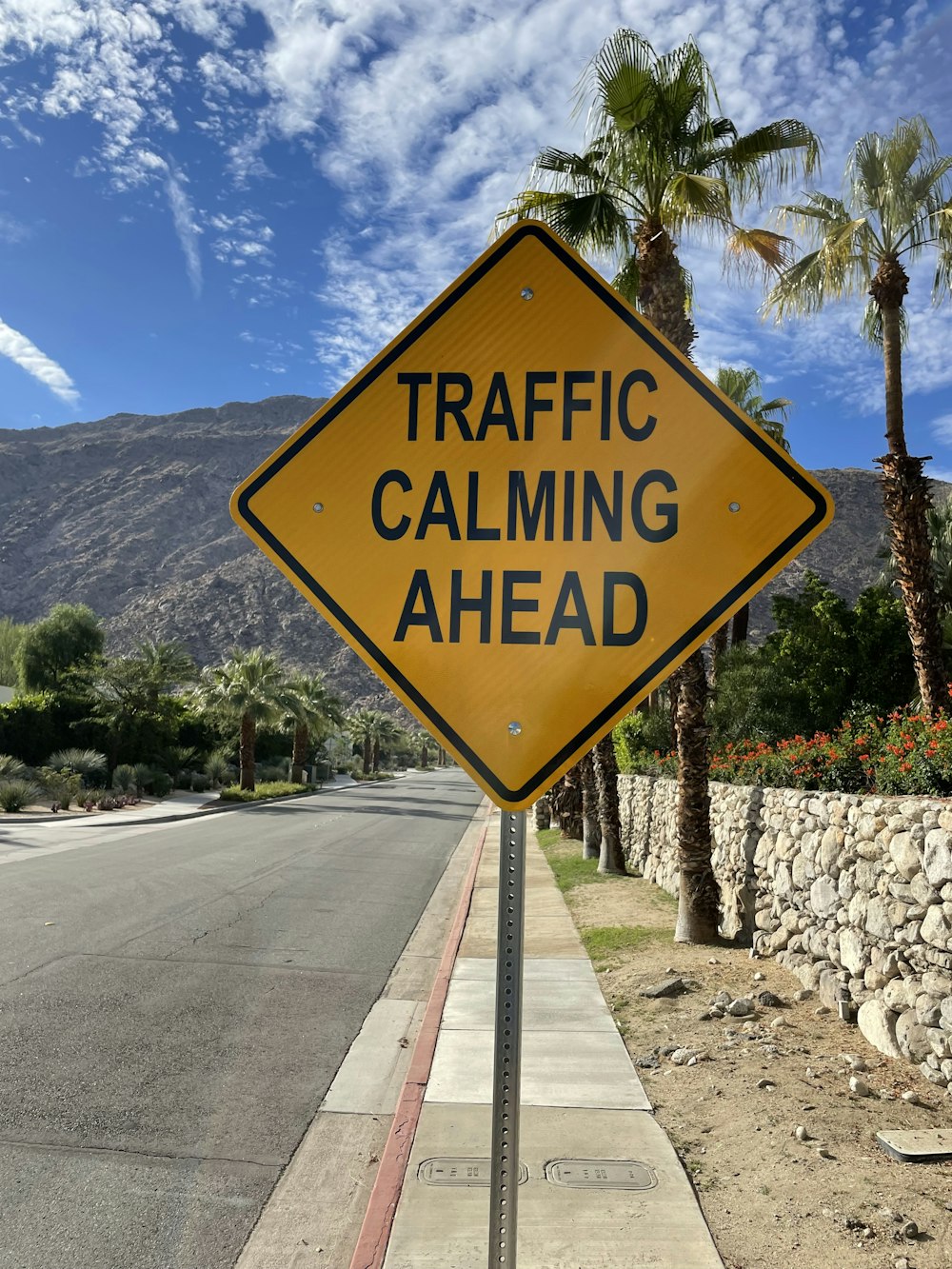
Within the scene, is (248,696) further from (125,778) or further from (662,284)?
(662,284)

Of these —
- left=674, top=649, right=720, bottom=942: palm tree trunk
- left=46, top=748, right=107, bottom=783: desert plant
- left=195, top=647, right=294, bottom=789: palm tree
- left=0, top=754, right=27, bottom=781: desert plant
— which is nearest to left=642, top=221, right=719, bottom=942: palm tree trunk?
left=674, top=649, right=720, bottom=942: palm tree trunk

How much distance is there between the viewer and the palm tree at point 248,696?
4091 cm

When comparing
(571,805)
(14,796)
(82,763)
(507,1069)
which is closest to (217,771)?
(82,763)

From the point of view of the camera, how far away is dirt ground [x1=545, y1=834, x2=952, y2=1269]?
153 inches

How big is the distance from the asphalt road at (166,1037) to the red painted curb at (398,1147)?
52 centimetres

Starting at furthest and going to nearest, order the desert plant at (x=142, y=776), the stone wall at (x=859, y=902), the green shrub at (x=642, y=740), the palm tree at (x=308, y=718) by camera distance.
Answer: the palm tree at (x=308, y=718)
the desert plant at (x=142, y=776)
the green shrub at (x=642, y=740)
the stone wall at (x=859, y=902)

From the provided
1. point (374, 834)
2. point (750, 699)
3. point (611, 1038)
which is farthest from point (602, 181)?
point (374, 834)

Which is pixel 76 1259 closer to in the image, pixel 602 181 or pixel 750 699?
pixel 602 181

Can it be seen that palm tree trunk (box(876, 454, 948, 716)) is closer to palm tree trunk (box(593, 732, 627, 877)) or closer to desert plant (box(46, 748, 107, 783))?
palm tree trunk (box(593, 732, 627, 877))

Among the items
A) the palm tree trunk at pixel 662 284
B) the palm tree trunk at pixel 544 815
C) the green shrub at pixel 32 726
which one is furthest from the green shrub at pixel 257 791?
the palm tree trunk at pixel 662 284

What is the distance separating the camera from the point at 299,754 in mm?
53312

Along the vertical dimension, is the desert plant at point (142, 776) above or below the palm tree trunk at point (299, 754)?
below

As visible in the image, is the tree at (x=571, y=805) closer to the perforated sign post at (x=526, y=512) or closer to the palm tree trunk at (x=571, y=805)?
the palm tree trunk at (x=571, y=805)

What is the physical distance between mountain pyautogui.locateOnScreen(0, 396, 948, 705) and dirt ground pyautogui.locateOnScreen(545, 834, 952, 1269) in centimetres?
6217
